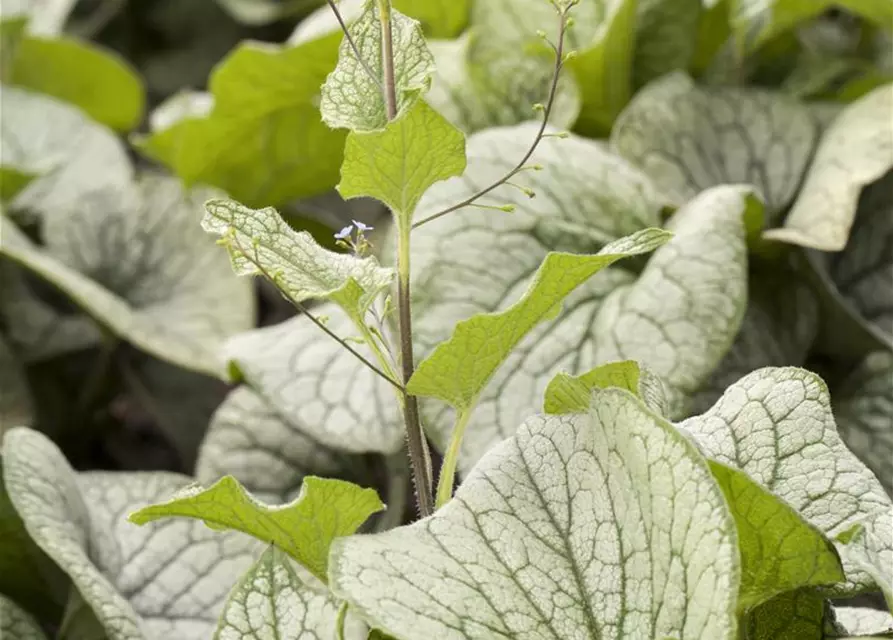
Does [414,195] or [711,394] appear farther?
[711,394]

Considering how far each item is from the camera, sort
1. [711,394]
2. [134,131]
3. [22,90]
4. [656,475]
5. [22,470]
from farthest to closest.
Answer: [134,131]
[22,90]
[711,394]
[22,470]
[656,475]

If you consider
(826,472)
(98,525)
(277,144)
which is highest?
(277,144)

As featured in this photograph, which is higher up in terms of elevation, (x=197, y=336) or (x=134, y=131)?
(x=134, y=131)

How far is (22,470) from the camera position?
745mm

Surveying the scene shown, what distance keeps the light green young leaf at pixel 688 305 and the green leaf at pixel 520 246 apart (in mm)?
25

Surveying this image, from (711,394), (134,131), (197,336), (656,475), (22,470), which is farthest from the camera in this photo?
(134,131)

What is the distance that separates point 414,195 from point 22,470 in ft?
1.12

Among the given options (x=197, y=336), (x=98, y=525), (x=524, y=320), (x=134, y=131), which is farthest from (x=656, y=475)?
(x=134, y=131)

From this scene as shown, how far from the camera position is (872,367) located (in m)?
0.95

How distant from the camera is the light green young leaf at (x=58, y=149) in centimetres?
129

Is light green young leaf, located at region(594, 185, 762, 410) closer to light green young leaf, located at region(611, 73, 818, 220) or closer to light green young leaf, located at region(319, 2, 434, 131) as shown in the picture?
light green young leaf, located at region(611, 73, 818, 220)

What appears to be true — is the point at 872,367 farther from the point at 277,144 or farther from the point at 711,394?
the point at 277,144

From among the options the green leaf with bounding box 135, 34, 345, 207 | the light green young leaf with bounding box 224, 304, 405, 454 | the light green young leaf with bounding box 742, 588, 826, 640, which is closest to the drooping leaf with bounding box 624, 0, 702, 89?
the green leaf with bounding box 135, 34, 345, 207

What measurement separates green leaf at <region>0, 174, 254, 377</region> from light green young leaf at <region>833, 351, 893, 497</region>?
0.55 metres
